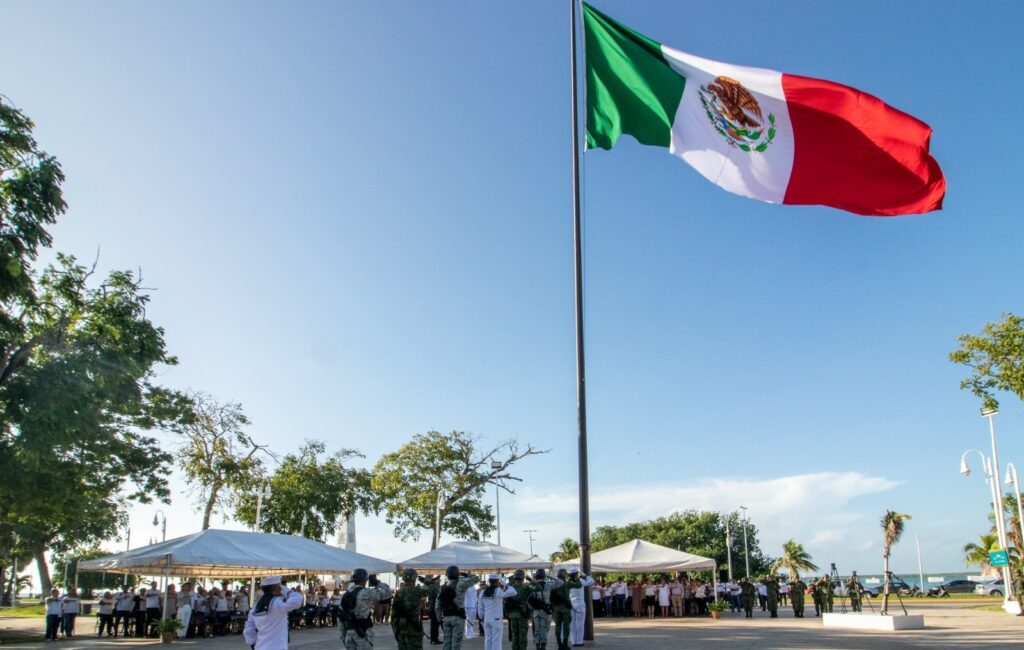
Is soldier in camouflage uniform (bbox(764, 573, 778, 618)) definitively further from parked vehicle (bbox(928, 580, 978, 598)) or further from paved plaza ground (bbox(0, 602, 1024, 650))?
parked vehicle (bbox(928, 580, 978, 598))

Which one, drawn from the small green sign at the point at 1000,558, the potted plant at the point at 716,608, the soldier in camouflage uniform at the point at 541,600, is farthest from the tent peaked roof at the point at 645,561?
the soldier in camouflage uniform at the point at 541,600

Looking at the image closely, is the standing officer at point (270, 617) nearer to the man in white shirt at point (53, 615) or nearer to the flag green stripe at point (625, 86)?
the flag green stripe at point (625, 86)

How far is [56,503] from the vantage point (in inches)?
930

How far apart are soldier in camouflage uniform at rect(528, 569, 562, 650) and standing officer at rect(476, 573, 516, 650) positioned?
1.34ft

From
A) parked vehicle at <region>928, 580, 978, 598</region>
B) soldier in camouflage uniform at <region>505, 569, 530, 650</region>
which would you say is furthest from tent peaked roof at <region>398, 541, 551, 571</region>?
parked vehicle at <region>928, 580, 978, 598</region>

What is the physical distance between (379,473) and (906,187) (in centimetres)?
3206

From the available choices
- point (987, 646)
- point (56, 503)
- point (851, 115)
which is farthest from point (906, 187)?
point (56, 503)

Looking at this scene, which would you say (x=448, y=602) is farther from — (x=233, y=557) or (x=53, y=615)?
(x=53, y=615)

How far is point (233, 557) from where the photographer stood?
71.5 feet

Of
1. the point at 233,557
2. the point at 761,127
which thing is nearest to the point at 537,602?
the point at 761,127

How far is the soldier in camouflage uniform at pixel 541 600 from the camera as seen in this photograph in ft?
48.7

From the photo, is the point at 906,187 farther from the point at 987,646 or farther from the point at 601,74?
the point at 987,646

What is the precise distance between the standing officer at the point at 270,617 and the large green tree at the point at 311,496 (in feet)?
105

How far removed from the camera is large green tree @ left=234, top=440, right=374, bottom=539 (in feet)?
134
